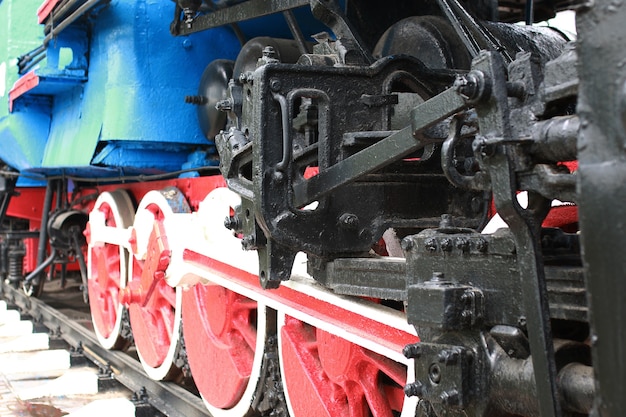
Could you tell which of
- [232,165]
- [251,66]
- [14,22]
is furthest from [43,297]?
[232,165]

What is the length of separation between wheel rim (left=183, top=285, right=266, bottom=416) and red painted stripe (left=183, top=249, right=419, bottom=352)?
19cm

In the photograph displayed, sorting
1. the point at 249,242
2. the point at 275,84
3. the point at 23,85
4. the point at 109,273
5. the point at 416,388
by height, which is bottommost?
the point at 416,388

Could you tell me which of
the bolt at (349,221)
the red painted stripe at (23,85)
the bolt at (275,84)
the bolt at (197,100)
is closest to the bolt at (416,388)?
the bolt at (349,221)

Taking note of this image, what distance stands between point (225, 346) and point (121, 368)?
4.81 feet

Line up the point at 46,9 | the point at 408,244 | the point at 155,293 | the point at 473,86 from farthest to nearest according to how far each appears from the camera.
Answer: the point at 46,9, the point at 155,293, the point at 408,244, the point at 473,86

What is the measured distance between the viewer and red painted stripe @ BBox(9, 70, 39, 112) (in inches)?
145

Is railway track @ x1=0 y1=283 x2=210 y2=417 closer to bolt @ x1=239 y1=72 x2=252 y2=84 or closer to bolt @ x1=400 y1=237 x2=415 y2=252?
bolt @ x1=239 y1=72 x2=252 y2=84

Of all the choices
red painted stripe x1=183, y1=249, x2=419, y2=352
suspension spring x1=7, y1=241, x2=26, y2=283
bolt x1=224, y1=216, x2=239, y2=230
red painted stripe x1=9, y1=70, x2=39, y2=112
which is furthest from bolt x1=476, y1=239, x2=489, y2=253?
suspension spring x1=7, y1=241, x2=26, y2=283

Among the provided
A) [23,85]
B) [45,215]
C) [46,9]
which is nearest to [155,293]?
[23,85]

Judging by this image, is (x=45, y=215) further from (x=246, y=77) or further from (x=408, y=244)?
(x=408, y=244)

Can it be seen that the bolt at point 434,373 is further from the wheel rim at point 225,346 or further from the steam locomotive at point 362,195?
the wheel rim at point 225,346

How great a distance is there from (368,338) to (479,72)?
0.80 metres

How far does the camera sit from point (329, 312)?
1915 mm

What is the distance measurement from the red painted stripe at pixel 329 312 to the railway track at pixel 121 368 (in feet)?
2.76
